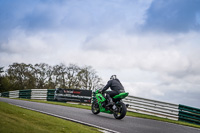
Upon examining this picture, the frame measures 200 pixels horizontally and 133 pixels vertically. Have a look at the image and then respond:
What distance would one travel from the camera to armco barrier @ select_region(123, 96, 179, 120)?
45.3ft

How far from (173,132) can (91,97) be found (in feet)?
46.1

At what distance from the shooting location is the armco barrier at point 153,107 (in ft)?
45.3

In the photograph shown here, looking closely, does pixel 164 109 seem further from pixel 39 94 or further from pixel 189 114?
pixel 39 94

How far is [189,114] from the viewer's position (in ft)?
44.6

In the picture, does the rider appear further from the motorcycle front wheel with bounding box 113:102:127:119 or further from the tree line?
the tree line

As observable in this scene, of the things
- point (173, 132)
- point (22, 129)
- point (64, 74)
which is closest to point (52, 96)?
point (173, 132)

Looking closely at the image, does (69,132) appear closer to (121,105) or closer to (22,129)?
(22,129)

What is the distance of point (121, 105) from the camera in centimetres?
902

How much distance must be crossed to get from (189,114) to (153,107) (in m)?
2.19

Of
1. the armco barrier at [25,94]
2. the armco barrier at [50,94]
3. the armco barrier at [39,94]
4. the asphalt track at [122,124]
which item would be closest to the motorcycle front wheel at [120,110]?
the asphalt track at [122,124]

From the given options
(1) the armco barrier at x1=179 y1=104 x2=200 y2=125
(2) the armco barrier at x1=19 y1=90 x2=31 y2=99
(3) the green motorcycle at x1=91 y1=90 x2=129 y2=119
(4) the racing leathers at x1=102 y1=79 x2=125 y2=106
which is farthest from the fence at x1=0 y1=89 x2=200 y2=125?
(2) the armco barrier at x1=19 y1=90 x2=31 y2=99

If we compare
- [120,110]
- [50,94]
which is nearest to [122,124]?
[120,110]

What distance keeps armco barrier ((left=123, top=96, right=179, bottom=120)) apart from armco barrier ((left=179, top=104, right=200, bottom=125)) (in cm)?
30

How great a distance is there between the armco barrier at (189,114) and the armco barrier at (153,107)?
30cm
